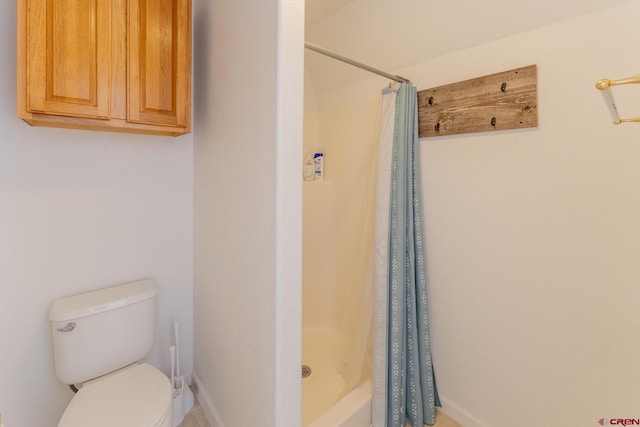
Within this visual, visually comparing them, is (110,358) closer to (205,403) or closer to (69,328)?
(69,328)

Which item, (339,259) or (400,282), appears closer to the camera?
(400,282)

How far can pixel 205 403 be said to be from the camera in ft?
5.34

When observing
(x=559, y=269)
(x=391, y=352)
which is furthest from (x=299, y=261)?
(x=559, y=269)

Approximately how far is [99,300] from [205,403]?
80cm

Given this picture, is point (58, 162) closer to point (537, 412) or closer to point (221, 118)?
point (221, 118)

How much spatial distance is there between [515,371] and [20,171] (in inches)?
93.8

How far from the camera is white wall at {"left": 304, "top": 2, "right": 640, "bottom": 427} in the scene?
1064 millimetres

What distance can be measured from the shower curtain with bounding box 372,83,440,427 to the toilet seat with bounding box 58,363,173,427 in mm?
950

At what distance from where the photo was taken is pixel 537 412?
1282 mm

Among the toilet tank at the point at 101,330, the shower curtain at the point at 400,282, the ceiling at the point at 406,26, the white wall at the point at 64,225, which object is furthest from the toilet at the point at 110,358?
the ceiling at the point at 406,26

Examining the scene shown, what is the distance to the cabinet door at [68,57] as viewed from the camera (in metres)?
1.05

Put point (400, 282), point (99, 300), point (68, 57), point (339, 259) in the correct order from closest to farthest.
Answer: point (68, 57) < point (99, 300) < point (400, 282) < point (339, 259)

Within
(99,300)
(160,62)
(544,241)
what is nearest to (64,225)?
(99,300)

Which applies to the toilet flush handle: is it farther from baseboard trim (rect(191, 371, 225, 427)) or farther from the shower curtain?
the shower curtain
